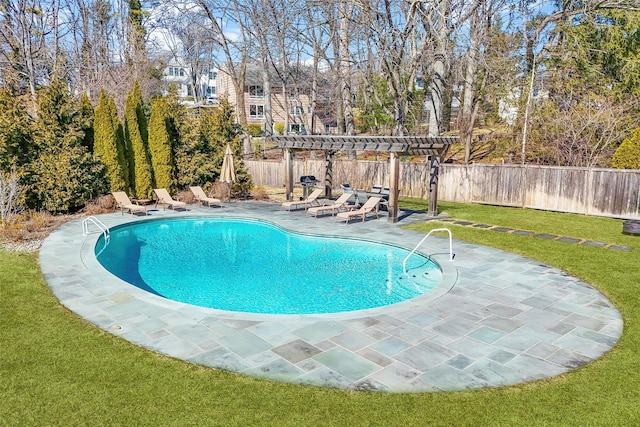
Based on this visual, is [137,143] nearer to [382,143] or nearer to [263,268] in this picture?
A: [382,143]

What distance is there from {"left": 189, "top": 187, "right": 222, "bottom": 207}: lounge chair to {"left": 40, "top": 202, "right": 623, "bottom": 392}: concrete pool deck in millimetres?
8229

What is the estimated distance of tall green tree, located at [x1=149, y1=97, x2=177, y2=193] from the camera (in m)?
18.2

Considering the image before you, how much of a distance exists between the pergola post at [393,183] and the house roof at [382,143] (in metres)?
0.28

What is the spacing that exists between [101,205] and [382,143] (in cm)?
1054

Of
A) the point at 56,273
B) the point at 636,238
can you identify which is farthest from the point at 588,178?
the point at 56,273

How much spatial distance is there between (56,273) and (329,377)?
6.54 m

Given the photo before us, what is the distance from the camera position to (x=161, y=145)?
1841 cm

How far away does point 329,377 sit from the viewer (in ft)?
16.2

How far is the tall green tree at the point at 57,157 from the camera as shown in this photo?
1477 cm

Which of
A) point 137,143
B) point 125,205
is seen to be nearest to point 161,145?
point 137,143

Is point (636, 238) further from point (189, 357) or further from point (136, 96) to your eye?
point (136, 96)

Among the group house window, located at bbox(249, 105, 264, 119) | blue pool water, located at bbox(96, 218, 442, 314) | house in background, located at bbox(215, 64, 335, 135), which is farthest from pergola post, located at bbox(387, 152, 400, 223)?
house window, located at bbox(249, 105, 264, 119)

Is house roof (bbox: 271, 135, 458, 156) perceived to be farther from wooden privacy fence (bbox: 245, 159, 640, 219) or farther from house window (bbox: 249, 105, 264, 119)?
house window (bbox: 249, 105, 264, 119)

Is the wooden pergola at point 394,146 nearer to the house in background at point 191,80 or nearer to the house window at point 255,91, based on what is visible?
the house window at point 255,91
